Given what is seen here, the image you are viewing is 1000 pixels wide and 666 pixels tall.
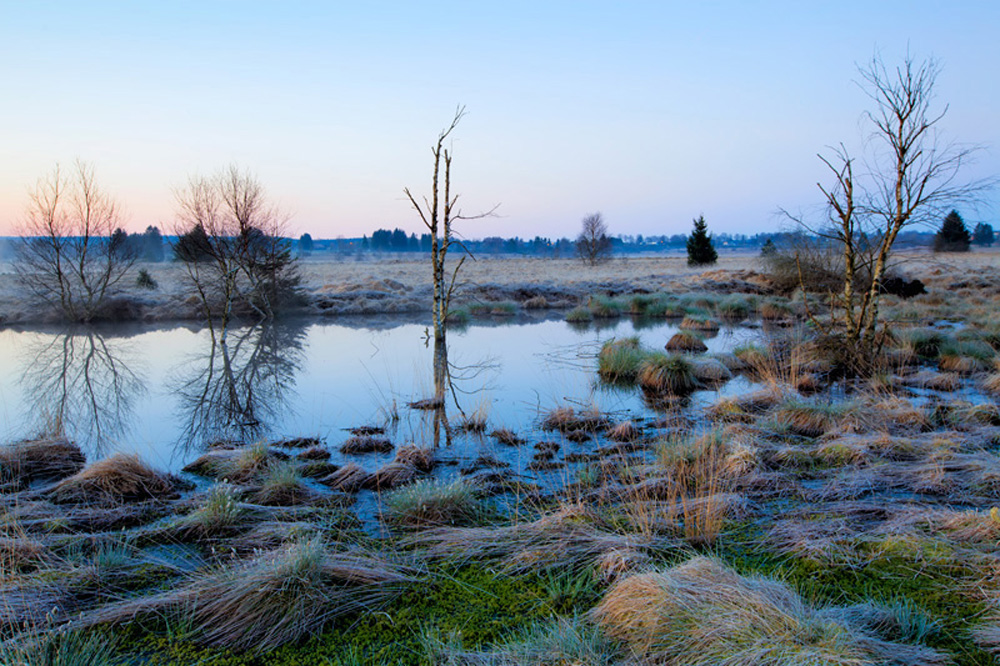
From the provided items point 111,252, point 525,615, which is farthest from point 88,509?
point 111,252

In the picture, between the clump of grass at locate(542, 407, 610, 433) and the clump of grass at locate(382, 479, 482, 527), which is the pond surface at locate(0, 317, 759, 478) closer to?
the clump of grass at locate(542, 407, 610, 433)

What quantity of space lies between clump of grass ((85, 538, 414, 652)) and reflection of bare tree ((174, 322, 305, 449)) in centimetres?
468

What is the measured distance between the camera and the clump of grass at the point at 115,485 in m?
5.43

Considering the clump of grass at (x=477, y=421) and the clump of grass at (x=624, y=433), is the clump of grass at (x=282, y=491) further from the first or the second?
the clump of grass at (x=624, y=433)

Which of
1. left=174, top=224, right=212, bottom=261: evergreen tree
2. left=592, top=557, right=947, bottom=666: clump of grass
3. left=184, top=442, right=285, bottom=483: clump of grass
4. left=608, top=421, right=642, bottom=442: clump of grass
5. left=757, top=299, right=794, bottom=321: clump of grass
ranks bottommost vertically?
left=608, top=421, right=642, bottom=442: clump of grass

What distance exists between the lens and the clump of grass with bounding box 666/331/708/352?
587 inches

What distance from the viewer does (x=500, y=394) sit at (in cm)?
1027

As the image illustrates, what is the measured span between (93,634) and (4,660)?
0.48 metres

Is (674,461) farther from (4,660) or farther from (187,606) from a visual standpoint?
(4,660)

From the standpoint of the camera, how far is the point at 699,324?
63.7 ft

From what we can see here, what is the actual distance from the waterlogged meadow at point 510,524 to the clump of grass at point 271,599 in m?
0.01

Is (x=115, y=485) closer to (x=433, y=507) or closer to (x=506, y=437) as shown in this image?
(x=433, y=507)

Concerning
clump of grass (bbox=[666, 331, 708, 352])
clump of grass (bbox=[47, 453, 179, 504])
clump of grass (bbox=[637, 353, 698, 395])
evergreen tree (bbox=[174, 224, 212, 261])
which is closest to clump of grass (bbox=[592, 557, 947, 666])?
clump of grass (bbox=[47, 453, 179, 504])

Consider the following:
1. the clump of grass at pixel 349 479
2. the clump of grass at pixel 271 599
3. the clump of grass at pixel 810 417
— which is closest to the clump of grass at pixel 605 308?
the clump of grass at pixel 810 417
